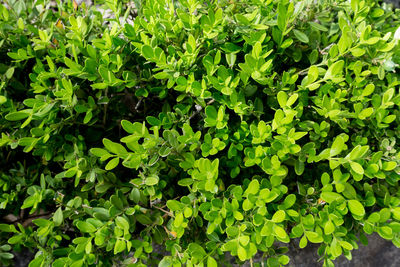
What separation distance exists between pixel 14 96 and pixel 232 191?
1.30 meters

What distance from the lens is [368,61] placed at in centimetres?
164

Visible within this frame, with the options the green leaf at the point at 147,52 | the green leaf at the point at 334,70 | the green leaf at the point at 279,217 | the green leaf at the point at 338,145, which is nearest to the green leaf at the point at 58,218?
the green leaf at the point at 147,52

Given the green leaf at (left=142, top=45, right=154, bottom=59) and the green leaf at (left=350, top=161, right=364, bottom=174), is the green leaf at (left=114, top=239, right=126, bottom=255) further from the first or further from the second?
the green leaf at (left=350, top=161, right=364, bottom=174)

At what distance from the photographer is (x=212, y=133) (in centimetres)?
160

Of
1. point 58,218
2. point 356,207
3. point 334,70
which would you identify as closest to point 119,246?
point 58,218

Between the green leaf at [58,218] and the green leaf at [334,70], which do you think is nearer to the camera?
the green leaf at [334,70]

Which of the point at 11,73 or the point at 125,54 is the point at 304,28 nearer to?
the point at 125,54

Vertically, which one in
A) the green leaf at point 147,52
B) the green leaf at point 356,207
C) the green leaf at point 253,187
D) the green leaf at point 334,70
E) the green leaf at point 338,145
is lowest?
the green leaf at point 356,207

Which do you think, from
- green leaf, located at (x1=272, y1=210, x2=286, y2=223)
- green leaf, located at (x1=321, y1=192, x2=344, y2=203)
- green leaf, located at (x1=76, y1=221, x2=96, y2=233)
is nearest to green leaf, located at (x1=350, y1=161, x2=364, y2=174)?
green leaf, located at (x1=321, y1=192, x2=344, y2=203)

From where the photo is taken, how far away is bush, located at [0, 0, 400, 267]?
1382 mm

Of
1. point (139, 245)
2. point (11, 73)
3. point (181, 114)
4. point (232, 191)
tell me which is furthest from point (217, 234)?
point (11, 73)

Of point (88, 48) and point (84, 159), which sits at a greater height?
point (88, 48)

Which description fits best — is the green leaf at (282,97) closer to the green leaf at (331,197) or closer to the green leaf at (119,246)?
the green leaf at (331,197)

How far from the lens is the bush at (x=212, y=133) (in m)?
1.38
